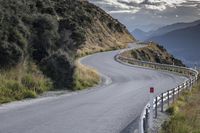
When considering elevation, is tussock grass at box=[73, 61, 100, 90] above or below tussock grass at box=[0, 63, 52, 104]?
below

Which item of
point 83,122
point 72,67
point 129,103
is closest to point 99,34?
point 72,67

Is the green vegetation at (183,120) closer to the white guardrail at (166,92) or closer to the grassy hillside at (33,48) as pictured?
the white guardrail at (166,92)

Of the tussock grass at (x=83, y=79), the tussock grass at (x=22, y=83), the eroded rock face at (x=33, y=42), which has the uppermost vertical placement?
the eroded rock face at (x=33, y=42)

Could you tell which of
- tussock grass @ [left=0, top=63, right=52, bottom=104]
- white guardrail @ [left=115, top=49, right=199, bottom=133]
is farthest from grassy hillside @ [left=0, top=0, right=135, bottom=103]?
white guardrail @ [left=115, top=49, right=199, bottom=133]

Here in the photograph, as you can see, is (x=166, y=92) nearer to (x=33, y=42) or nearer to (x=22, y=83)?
(x=22, y=83)

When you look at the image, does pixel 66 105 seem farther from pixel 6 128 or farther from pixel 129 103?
pixel 6 128

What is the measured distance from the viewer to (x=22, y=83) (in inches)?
987

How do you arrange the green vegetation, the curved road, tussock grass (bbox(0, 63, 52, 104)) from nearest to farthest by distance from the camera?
the green vegetation → the curved road → tussock grass (bbox(0, 63, 52, 104))

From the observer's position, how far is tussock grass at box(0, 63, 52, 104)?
898 inches

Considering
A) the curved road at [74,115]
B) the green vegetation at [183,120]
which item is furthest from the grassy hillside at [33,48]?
the green vegetation at [183,120]

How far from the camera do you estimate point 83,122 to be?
51.4 feet

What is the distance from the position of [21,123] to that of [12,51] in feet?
36.6

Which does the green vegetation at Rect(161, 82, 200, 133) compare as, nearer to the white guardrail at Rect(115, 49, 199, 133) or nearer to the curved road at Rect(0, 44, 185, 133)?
the white guardrail at Rect(115, 49, 199, 133)

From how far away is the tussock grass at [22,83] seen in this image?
2280 centimetres
